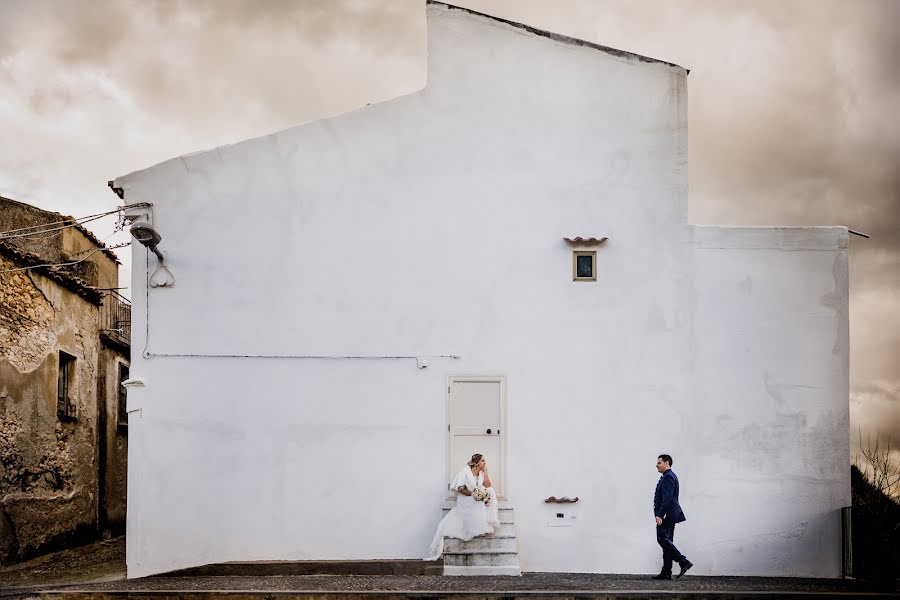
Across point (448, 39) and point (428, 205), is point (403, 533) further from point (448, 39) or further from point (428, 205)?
point (448, 39)

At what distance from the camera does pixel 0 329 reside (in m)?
17.5

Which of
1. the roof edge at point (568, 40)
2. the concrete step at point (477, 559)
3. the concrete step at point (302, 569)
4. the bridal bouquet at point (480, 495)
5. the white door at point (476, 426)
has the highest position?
the roof edge at point (568, 40)

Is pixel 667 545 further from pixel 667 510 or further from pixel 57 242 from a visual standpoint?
pixel 57 242

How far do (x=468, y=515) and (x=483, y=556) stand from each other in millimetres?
604

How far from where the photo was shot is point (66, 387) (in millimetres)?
20969

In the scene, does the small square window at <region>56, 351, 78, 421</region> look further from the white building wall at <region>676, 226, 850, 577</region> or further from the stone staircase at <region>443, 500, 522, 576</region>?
the white building wall at <region>676, 226, 850, 577</region>

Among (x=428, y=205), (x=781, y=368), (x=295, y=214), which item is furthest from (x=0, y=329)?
(x=781, y=368)

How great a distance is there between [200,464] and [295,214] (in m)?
4.08

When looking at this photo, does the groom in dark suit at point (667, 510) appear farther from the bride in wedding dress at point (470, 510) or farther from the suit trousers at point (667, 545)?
the bride in wedding dress at point (470, 510)

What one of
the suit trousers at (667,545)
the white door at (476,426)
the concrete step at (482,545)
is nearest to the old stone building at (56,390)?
the white door at (476,426)

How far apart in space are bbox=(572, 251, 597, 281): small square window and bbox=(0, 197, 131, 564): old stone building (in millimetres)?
7328

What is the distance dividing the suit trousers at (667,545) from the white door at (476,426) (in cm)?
267

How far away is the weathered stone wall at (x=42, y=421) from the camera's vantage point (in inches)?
701

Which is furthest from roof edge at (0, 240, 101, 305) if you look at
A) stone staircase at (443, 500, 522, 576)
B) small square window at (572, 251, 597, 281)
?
small square window at (572, 251, 597, 281)
